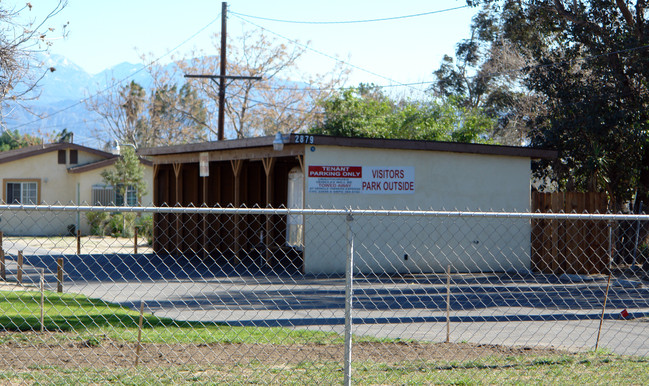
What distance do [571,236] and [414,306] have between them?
6.62 metres

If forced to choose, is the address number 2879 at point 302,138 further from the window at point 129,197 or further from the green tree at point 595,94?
the window at point 129,197

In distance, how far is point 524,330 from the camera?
9.41 metres

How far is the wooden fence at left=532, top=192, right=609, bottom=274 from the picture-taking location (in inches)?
649

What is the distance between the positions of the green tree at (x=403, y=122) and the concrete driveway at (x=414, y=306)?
12939 millimetres

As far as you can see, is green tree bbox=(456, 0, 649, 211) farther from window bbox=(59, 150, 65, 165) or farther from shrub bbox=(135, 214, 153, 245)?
window bbox=(59, 150, 65, 165)

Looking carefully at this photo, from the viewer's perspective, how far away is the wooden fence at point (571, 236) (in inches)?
649

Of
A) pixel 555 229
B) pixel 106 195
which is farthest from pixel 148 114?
pixel 555 229

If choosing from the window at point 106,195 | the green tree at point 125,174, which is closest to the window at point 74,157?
the window at point 106,195

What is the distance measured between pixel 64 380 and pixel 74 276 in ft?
31.2

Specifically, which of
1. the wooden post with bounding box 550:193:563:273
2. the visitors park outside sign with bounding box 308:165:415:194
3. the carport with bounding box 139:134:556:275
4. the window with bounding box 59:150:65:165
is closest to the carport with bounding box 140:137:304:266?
the carport with bounding box 139:134:556:275

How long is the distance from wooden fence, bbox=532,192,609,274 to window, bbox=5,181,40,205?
23046 mm

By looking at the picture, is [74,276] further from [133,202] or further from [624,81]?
[133,202]

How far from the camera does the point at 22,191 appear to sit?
31.4m

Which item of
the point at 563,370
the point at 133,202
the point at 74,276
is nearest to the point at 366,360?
the point at 563,370
